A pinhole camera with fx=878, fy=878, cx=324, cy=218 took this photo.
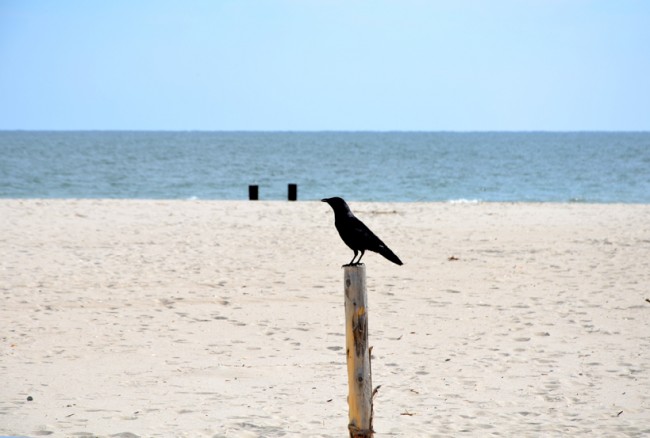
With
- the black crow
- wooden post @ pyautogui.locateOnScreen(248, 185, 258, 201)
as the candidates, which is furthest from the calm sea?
the black crow

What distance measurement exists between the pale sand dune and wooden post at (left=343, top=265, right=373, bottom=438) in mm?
1016

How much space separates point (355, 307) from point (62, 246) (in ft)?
40.6

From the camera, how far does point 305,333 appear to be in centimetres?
1034

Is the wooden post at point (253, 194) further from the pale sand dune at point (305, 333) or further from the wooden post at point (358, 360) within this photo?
the wooden post at point (358, 360)

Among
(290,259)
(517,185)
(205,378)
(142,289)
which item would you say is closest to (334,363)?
(205,378)

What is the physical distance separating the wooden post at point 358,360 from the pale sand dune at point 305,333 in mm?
A: 1016

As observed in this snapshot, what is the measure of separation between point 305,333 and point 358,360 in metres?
4.54

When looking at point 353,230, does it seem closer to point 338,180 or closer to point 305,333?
point 305,333

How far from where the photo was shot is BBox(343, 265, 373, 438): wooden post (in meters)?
5.73

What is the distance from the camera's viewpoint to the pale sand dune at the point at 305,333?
7.27 metres

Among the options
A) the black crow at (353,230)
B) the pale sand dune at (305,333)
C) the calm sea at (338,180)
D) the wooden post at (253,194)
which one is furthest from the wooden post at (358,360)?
the calm sea at (338,180)

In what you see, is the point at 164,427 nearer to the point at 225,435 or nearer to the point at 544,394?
the point at 225,435

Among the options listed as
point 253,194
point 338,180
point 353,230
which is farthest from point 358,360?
point 338,180

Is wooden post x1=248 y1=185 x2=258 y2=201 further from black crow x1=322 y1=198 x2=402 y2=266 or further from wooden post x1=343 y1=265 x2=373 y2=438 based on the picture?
wooden post x1=343 y1=265 x2=373 y2=438
